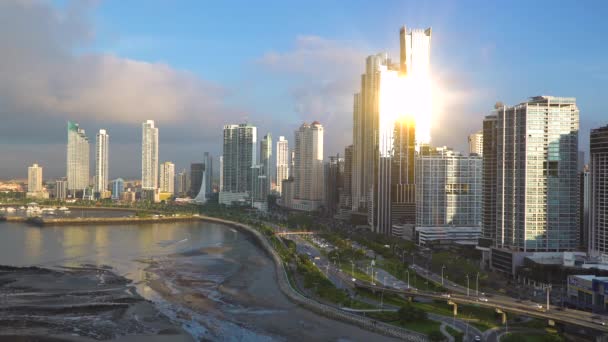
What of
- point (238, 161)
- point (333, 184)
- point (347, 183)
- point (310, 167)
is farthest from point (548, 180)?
point (238, 161)

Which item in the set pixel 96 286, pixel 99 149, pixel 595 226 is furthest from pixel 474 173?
pixel 99 149

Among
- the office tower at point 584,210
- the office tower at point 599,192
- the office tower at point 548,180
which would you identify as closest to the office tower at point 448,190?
the office tower at point 584,210

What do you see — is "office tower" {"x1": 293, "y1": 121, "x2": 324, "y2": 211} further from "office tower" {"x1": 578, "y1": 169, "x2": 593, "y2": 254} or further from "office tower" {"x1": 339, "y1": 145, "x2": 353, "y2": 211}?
"office tower" {"x1": 578, "y1": 169, "x2": 593, "y2": 254}

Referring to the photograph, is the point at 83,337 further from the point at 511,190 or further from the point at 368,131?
the point at 368,131

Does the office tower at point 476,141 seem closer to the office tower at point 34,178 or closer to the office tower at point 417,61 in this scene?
the office tower at point 417,61

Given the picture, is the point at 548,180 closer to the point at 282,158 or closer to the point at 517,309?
the point at 517,309

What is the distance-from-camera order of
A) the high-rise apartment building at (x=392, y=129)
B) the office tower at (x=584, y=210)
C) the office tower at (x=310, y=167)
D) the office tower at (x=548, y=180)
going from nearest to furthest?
1. the office tower at (x=548, y=180)
2. the office tower at (x=584, y=210)
3. the high-rise apartment building at (x=392, y=129)
4. the office tower at (x=310, y=167)

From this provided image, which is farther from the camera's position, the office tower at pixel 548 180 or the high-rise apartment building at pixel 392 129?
the high-rise apartment building at pixel 392 129

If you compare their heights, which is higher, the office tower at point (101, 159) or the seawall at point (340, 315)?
the office tower at point (101, 159)
